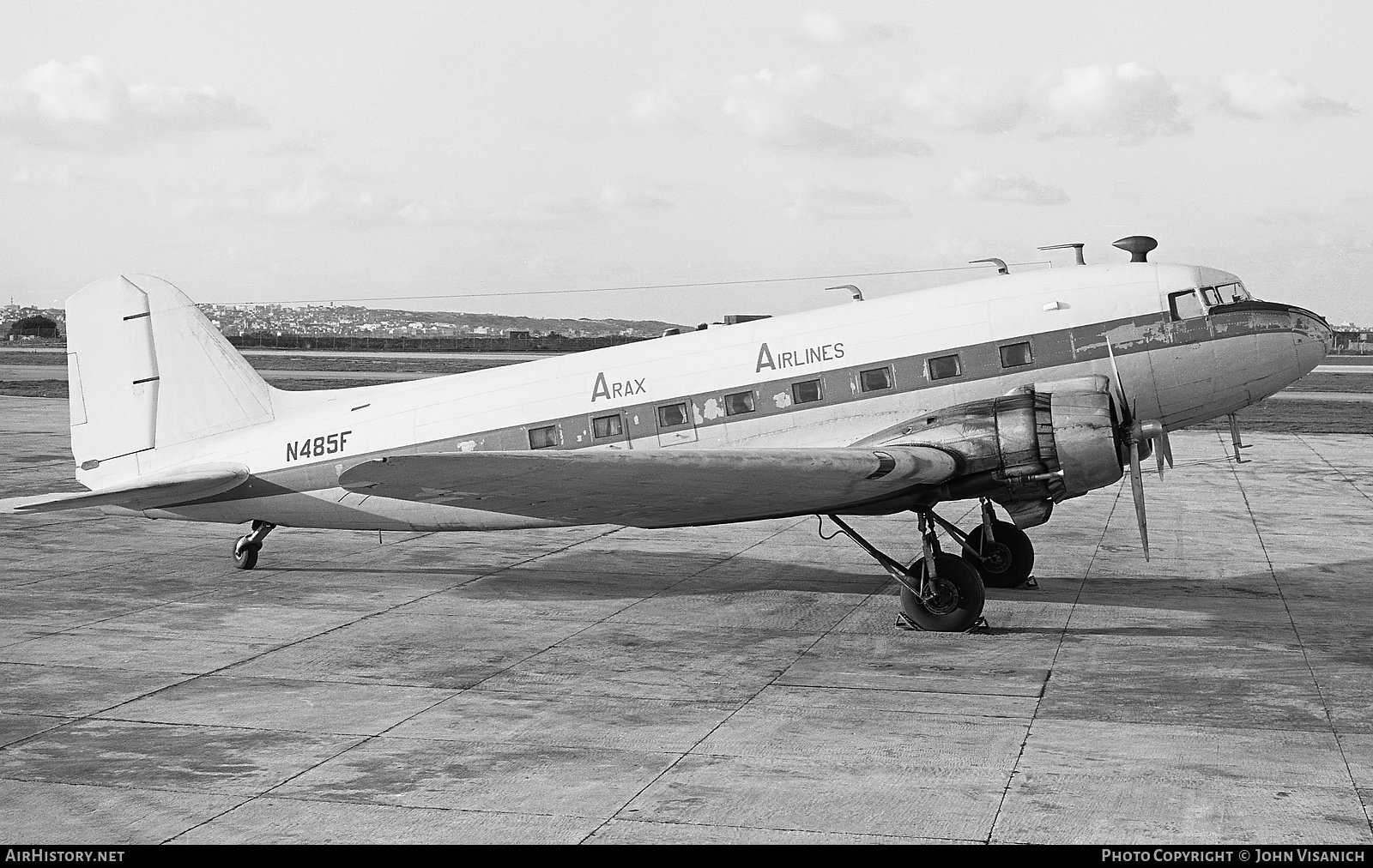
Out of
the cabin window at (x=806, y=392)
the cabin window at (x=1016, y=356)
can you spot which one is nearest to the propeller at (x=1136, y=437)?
the cabin window at (x=1016, y=356)

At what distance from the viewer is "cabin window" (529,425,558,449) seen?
1639 cm

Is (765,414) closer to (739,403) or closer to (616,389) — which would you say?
(739,403)

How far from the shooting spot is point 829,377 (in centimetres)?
1591

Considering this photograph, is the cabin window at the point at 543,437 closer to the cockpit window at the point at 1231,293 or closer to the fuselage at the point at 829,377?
the fuselage at the point at 829,377

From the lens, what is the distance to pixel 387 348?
129875mm

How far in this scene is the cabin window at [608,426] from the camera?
641 inches

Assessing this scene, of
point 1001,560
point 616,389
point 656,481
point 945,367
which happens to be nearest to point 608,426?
point 616,389

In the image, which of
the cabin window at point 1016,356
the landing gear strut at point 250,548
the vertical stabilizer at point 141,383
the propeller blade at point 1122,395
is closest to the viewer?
the propeller blade at point 1122,395

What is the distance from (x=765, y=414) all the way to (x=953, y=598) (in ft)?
11.1

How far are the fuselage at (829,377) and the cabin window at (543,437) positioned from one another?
16 millimetres

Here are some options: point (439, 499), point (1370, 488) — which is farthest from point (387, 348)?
point (439, 499)

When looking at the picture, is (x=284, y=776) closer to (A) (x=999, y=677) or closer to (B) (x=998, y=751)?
(B) (x=998, y=751)

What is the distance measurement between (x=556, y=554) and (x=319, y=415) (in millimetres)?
4677

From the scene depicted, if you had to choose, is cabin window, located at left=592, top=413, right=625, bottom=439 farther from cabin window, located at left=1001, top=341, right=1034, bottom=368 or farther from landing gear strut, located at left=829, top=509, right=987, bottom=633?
cabin window, located at left=1001, top=341, right=1034, bottom=368
